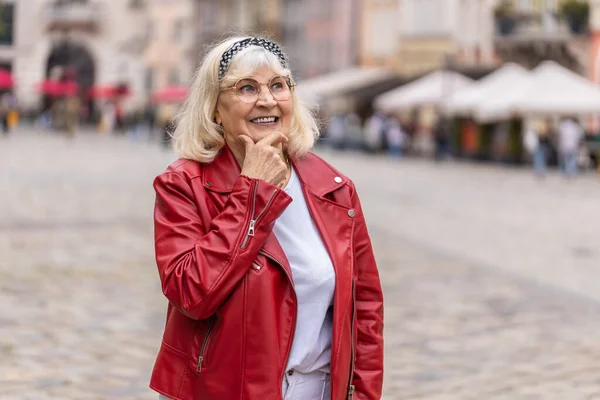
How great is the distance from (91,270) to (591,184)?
57.0 ft

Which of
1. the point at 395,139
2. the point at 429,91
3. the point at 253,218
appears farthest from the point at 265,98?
the point at 395,139

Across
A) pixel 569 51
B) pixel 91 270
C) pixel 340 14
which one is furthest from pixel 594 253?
pixel 340 14

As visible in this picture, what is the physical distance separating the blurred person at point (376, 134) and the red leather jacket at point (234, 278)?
3455 cm

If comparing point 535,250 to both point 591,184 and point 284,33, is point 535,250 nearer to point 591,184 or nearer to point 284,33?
point 591,184

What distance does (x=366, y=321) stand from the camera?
321 cm

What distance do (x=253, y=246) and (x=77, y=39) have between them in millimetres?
67776

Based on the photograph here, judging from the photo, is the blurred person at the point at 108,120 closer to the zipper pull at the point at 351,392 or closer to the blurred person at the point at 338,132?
the blurred person at the point at 338,132

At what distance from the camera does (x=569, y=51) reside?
37.2m

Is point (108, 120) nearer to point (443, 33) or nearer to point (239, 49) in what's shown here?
point (443, 33)

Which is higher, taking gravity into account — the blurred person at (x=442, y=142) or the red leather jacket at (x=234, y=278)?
the red leather jacket at (x=234, y=278)

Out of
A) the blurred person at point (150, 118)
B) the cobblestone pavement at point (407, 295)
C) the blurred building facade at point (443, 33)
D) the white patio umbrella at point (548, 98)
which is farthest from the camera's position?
the blurred person at point (150, 118)

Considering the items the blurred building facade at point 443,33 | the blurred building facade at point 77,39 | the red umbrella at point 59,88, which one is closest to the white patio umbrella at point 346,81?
the blurred building facade at point 443,33

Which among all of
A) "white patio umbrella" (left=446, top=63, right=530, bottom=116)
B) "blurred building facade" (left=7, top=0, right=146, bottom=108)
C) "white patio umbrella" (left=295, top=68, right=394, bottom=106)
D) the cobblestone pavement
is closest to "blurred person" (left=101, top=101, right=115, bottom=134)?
"blurred building facade" (left=7, top=0, right=146, bottom=108)

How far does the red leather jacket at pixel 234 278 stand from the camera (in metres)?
2.85
